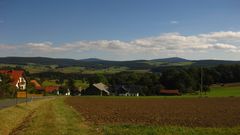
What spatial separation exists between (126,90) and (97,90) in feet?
36.8

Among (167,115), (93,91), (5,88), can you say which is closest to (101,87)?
(93,91)

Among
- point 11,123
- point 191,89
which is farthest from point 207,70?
point 11,123

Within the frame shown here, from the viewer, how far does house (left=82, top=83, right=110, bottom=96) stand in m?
146

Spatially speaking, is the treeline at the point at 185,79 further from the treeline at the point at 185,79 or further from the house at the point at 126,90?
the house at the point at 126,90

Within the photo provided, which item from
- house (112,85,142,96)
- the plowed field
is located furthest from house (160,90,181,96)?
the plowed field

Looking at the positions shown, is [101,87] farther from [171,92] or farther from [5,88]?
[5,88]

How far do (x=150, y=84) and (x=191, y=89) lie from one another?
14723 mm

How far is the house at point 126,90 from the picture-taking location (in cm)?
14218

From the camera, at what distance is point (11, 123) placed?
23.7 meters

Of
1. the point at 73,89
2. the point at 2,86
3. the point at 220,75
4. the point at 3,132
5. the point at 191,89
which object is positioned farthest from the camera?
the point at 73,89

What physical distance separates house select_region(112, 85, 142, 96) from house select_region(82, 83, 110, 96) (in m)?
4.36

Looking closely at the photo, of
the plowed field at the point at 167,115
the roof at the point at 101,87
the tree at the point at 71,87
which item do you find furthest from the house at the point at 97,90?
the plowed field at the point at 167,115

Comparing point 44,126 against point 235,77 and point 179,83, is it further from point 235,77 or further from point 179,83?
point 235,77

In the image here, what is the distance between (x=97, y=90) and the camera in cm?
14625
